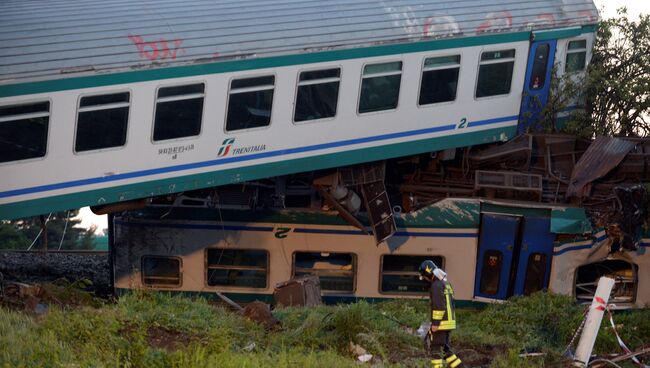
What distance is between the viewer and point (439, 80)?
57.4 feet

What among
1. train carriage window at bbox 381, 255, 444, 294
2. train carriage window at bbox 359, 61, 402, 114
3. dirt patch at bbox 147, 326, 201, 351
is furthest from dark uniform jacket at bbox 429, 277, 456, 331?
train carriage window at bbox 381, 255, 444, 294

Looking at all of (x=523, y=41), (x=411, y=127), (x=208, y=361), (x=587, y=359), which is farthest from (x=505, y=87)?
(x=208, y=361)

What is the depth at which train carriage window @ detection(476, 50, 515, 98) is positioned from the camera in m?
17.8

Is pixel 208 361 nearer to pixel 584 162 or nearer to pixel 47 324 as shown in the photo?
pixel 47 324

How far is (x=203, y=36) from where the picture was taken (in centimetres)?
1571

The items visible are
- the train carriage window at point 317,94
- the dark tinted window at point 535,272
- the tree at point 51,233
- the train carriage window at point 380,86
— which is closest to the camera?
the train carriage window at point 317,94

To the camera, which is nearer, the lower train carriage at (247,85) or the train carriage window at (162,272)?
the lower train carriage at (247,85)

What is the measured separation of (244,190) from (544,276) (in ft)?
16.7

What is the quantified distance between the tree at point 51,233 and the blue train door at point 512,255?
406 inches

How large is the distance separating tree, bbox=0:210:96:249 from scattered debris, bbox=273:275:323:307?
30.6ft

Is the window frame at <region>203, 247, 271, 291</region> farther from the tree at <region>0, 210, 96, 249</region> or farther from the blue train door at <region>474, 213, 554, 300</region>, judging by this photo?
the tree at <region>0, 210, 96, 249</region>

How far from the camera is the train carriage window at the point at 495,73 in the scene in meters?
17.8

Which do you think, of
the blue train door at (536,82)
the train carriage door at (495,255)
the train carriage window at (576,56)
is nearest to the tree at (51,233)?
the train carriage door at (495,255)

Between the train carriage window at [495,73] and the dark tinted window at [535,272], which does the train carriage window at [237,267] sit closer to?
the dark tinted window at [535,272]
